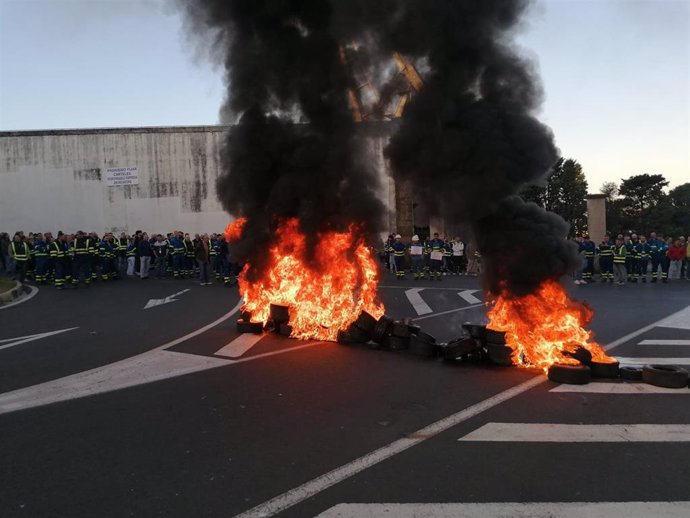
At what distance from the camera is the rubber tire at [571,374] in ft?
17.4

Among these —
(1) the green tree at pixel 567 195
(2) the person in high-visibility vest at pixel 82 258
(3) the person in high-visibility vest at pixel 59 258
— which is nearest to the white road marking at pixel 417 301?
(2) the person in high-visibility vest at pixel 82 258

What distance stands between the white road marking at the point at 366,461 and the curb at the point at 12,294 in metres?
12.1

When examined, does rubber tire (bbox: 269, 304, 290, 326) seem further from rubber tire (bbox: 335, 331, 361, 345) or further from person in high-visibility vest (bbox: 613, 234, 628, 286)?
person in high-visibility vest (bbox: 613, 234, 628, 286)

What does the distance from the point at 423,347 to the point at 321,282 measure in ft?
6.87

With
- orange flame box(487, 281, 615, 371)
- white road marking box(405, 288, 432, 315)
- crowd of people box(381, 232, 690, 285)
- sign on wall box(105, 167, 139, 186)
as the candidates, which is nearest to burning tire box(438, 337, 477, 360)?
orange flame box(487, 281, 615, 371)

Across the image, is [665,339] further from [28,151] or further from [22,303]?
[28,151]

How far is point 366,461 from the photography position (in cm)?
359

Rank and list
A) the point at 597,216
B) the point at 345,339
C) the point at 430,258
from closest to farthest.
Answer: the point at 345,339
the point at 430,258
the point at 597,216

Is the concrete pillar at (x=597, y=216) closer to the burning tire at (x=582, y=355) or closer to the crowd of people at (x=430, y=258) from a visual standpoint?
the crowd of people at (x=430, y=258)

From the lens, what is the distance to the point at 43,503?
3068 mm

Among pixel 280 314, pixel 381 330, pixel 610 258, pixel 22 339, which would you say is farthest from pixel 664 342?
pixel 610 258

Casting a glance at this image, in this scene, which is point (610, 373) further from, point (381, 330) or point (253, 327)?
point (253, 327)

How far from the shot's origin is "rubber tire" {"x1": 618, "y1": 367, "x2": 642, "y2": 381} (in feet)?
17.8

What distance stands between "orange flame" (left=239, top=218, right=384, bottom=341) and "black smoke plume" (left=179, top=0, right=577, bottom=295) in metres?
0.31
